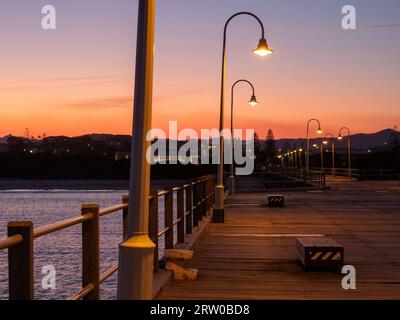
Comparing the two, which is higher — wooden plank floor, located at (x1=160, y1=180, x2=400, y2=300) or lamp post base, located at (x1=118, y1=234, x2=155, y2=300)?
lamp post base, located at (x1=118, y1=234, x2=155, y2=300)

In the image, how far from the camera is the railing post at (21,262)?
4486mm

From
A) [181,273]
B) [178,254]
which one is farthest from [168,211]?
[181,273]

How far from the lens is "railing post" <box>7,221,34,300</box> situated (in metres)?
4.49

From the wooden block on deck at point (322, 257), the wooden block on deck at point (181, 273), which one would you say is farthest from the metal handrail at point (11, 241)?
the wooden block on deck at point (322, 257)

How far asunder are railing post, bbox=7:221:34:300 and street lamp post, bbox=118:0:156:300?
2.27 meters

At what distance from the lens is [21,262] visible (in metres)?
4.52

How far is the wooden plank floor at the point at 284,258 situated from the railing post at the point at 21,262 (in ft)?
15.5

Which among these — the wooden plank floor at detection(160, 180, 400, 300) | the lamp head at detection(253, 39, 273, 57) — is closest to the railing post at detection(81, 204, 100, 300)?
the wooden plank floor at detection(160, 180, 400, 300)

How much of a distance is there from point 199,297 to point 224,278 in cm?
166

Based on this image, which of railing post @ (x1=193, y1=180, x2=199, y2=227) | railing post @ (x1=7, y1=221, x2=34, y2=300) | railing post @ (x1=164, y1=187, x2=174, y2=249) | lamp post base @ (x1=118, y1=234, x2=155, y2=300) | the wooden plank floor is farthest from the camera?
railing post @ (x1=193, y1=180, x2=199, y2=227)

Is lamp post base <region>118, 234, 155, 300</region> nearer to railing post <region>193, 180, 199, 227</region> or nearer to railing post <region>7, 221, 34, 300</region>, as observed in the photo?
railing post <region>7, 221, 34, 300</region>

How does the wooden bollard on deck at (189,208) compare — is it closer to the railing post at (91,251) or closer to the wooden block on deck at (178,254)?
the wooden block on deck at (178,254)
